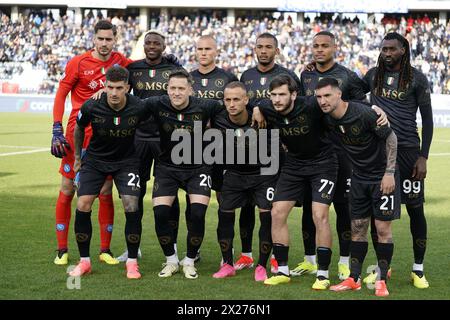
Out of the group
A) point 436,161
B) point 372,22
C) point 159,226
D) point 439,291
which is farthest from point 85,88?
point 372,22

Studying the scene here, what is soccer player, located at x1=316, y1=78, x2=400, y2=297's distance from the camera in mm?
6746

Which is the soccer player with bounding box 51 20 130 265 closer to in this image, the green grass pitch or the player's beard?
the green grass pitch

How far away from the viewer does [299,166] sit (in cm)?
733

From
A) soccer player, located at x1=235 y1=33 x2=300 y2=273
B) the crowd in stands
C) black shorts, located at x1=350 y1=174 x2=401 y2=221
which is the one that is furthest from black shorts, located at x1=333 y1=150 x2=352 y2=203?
the crowd in stands

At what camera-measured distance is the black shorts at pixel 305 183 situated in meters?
7.20

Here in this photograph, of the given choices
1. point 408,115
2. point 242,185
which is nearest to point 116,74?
point 242,185

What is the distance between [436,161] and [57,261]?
12.7 meters

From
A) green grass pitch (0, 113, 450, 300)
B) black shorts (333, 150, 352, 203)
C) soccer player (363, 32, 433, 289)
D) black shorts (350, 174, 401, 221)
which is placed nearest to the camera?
green grass pitch (0, 113, 450, 300)

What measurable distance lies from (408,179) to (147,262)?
2.78m

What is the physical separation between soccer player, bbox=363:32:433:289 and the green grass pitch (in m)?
0.58

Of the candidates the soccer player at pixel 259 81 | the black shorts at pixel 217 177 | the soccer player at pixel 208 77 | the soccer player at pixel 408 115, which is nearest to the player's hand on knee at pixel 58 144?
the soccer player at pixel 208 77

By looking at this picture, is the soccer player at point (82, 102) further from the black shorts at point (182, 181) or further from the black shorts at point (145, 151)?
the black shorts at point (182, 181)

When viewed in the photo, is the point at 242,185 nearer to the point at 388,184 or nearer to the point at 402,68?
the point at 388,184
